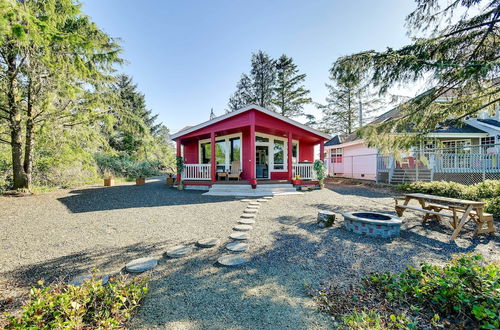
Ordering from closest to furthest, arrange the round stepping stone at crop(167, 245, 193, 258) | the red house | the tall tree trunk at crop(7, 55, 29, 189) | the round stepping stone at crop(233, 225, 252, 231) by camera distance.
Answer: the round stepping stone at crop(167, 245, 193, 258) < the round stepping stone at crop(233, 225, 252, 231) < the tall tree trunk at crop(7, 55, 29, 189) < the red house

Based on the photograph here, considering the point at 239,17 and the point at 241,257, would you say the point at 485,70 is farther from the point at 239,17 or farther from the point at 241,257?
the point at 239,17

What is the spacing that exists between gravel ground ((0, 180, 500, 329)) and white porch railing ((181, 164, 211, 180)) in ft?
15.1

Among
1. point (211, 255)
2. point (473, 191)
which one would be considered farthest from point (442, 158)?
point (211, 255)

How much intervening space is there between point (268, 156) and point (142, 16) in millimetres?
8437

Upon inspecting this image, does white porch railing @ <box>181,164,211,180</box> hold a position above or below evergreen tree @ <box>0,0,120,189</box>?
below

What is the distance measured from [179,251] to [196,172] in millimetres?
7764

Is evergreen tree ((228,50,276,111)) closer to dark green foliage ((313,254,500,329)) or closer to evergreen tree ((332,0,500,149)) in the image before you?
evergreen tree ((332,0,500,149))

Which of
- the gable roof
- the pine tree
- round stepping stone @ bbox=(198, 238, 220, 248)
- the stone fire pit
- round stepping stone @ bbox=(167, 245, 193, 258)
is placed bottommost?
round stepping stone @ bbox=(167, 245, 193, 258)

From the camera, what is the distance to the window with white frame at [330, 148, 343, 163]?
17953 mm

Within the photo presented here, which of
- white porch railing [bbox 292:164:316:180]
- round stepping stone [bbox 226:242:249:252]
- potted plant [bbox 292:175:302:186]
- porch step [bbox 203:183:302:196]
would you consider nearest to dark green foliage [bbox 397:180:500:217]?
white porch railing [bbox 292:164:316:180]

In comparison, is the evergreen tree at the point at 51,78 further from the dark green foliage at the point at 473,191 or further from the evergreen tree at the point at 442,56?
the dark green foliage at the point at 473,191

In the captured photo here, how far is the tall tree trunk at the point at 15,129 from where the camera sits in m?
6.95

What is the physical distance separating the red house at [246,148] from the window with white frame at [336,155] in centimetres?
743

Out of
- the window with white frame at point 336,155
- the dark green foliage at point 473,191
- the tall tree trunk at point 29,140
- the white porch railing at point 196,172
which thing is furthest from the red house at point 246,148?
the window with white frame at point 336,155
